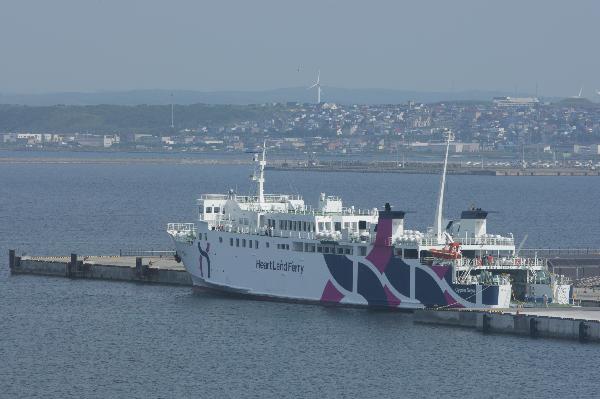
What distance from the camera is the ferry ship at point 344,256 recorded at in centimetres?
6309

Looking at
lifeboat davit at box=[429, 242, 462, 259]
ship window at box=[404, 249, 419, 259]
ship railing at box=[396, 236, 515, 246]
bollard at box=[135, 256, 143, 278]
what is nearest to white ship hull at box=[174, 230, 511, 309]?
ship window at box=[404, 249, 419, 259]

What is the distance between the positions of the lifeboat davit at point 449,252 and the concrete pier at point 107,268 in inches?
691

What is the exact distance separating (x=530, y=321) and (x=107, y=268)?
90.3 feet

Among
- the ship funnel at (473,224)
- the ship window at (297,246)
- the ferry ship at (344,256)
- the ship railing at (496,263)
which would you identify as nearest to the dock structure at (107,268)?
the ferry ship at (344,256)

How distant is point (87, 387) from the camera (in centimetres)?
5250

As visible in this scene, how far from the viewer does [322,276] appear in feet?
222

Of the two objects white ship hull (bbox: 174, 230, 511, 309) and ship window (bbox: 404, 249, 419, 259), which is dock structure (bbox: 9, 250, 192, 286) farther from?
ship window (bbox: 404, 249, 419, 259)

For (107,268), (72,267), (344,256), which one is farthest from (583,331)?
(72,267)

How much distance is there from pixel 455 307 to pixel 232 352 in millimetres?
9772

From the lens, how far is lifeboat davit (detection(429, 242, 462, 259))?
63031mm

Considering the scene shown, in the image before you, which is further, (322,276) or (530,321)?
(322,276)

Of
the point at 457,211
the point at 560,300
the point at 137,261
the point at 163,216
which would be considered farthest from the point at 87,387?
the point at 457,211

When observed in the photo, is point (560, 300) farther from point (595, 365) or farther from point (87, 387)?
point (87, 387)

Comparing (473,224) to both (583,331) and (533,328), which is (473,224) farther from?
(583,331)
